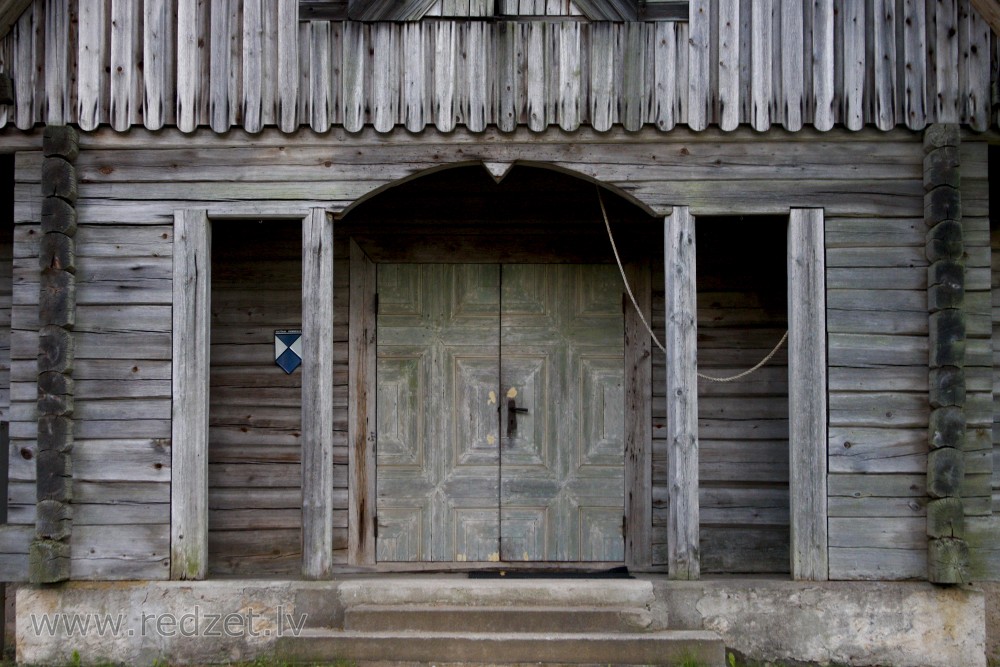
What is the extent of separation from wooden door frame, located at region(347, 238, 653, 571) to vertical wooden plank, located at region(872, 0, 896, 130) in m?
2.02

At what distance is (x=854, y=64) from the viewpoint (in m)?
5.69

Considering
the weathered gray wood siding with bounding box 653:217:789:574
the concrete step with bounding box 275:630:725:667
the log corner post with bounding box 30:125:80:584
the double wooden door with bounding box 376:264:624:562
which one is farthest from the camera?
the double wooden door with bounding box 376:264:624:562

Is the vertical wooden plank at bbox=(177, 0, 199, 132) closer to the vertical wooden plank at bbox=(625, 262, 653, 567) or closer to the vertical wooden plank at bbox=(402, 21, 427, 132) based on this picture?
the vertical wooden plank at bbox=(402, 21, 427, 132)

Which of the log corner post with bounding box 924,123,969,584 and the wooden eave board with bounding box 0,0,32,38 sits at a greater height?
the wooden eave board with bounding box 0,0,32,38

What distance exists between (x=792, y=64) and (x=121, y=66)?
14.0 feet

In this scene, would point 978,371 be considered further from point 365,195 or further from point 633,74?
point 365,195

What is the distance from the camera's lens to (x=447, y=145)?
5805 millimetres

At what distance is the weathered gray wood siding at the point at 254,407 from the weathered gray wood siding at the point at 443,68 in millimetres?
1450

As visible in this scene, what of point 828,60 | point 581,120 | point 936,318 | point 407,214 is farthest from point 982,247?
point 407,214

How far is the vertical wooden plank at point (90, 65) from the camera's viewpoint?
18.7 ft

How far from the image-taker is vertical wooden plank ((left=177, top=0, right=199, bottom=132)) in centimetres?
573

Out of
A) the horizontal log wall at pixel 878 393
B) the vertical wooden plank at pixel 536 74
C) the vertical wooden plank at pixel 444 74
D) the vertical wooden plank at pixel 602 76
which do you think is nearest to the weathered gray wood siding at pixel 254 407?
the vertical wooden plank at pixel 444 74

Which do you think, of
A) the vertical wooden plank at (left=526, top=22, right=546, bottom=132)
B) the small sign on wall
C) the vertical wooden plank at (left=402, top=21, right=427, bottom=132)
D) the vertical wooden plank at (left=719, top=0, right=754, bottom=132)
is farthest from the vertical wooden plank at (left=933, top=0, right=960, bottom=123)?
the small sign on wall

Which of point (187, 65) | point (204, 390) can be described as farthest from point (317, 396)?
point (187, 65)
